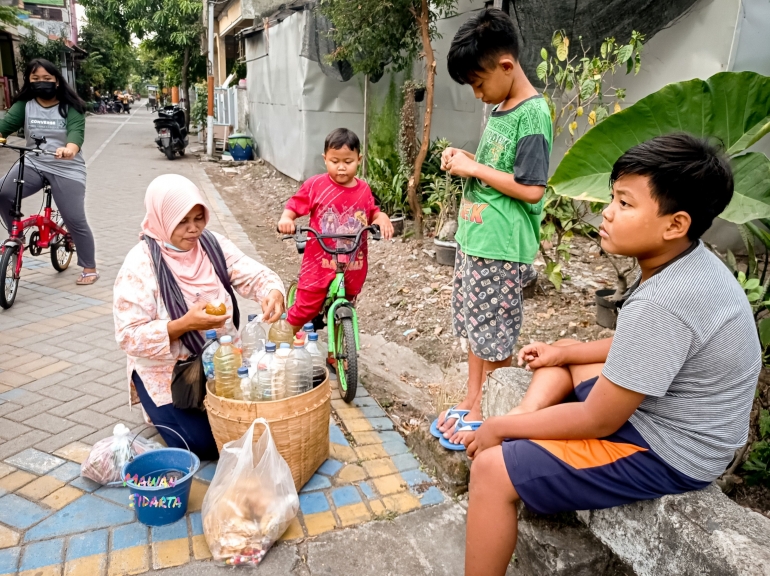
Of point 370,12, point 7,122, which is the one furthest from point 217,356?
point 370,12

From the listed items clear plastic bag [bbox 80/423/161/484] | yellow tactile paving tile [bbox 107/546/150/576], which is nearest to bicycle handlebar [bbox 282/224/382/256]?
clear plastic bag [bbox 80/423/161/484]

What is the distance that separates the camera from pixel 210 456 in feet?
9.55

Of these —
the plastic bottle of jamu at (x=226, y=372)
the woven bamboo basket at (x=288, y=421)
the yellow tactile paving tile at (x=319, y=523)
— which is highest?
the plastic bottle of jamu at (x=226, y=372)

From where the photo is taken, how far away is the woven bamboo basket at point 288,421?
2.40 meters

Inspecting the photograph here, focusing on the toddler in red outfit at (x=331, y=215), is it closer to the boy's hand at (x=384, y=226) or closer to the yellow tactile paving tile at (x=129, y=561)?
the boy's hand at (x=384, y=226)

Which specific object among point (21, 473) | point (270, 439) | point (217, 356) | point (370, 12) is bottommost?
point (21, 473)

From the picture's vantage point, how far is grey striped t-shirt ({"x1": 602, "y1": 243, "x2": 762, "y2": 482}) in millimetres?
1556

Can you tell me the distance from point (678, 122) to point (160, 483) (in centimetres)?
277

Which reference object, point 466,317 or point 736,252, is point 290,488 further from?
point 736,252

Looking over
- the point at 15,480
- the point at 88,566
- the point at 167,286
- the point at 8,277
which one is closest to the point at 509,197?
the point at 167,286

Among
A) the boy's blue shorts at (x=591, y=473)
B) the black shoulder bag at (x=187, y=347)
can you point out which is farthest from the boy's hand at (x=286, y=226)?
the boy's blue shorts at (x=591, y=473)

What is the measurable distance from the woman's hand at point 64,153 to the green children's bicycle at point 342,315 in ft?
9.23

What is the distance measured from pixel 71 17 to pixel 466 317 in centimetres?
4686

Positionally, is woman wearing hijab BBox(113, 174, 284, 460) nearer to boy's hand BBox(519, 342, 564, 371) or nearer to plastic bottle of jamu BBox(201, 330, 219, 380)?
plastic bottle of jamu BBox(201, 330, 219, 380)
